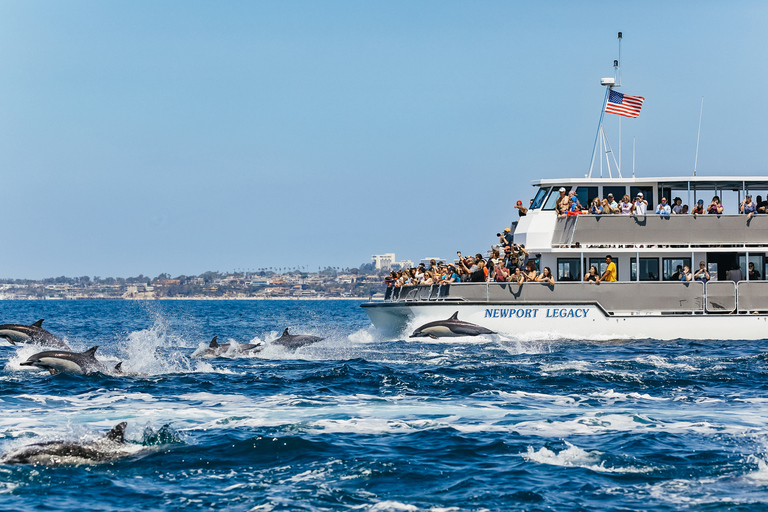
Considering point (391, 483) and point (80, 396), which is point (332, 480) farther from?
point (80, 396)

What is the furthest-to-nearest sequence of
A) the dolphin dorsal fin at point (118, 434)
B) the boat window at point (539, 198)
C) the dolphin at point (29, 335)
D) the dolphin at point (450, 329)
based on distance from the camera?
the boat window at point (539, 198) < the dolphin at point (450, 329) < the dolphin at point (29, 335) < the dolphin dorsal fin at point (118, 434)

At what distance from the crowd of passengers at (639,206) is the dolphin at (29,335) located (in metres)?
16.5

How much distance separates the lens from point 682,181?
2952 cm

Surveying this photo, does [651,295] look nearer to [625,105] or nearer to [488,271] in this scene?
[488,271]

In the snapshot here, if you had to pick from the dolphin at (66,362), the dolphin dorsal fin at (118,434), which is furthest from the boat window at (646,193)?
the dolphin dorsal fin at (118,434)

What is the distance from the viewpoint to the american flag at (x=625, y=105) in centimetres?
3209

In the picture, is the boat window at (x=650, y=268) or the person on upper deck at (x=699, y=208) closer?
the person on upper deck at (x=699, y=208)

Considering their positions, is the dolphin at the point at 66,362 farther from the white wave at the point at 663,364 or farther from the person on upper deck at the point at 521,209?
the person on upper deck at the point at 521,209

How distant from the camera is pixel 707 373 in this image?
20.1 m

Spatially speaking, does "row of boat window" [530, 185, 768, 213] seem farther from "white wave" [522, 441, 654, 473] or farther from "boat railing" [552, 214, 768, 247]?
"white wave" [522, 441, 654, 473]

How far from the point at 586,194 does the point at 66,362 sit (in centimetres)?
1808

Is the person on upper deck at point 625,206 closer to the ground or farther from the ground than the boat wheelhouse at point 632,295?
farther from the ground

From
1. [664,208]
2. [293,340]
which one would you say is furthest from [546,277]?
[293,340]

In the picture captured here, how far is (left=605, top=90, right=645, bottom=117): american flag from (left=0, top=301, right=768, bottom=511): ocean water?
1172 centimetres
